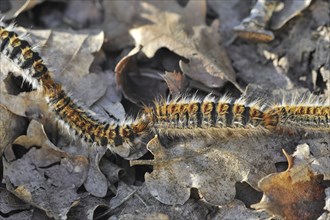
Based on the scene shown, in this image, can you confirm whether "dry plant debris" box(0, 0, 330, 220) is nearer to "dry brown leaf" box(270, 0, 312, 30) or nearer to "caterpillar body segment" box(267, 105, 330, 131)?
"dry brown leaf" box(270, 0, 312, 30)

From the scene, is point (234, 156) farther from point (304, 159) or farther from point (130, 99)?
point (130, 99)

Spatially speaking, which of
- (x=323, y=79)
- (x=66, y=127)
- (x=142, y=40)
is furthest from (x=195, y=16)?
(x=66, y=127)

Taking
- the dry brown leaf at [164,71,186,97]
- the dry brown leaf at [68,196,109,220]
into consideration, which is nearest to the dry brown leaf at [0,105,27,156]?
the dry brown leaf at [68,196,109,220]

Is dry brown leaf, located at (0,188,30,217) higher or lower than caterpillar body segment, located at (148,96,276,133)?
lower

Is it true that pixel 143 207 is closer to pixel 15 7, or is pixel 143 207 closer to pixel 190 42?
pixel 190 42

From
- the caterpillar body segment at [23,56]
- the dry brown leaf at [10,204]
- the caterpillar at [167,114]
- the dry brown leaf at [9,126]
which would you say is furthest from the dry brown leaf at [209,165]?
the caterpillar body segment at [23,56]

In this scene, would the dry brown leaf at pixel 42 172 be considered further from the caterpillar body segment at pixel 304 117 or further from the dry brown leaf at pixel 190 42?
the caterpillar body segment at pixel 304 117
